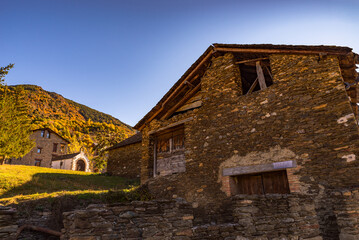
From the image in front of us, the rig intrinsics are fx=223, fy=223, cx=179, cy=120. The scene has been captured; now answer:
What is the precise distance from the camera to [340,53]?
24.7ft

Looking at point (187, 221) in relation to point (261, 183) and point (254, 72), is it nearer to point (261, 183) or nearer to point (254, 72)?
point (261, 183)

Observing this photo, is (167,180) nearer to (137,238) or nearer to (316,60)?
(137,238)

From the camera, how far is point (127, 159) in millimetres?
22734

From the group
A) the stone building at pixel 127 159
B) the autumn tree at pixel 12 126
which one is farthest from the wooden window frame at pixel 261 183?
the autumn tree at pixel 12 126

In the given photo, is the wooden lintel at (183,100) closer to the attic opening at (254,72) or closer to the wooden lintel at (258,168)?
the attic opening at (254,72)

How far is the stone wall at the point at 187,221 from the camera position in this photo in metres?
3.96

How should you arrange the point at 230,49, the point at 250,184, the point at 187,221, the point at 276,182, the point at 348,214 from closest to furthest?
the point at 187,221 < the point at 348,214 < the point at 276,182 < the point at 250,184 < the point at 230,49

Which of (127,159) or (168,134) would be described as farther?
(127,159)

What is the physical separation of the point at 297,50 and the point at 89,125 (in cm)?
7952

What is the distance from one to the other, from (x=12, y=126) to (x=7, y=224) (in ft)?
65.8

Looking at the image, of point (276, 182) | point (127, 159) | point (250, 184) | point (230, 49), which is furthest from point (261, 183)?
point (127, 159)

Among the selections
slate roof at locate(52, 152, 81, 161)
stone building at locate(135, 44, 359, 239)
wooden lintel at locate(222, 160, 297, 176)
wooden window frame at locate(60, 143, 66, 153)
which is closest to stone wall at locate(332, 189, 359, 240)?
stone building at locate(135, 44, 359, 239)

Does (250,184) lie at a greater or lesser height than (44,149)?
lesser

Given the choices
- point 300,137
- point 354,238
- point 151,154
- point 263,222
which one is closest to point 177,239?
point 263,222
